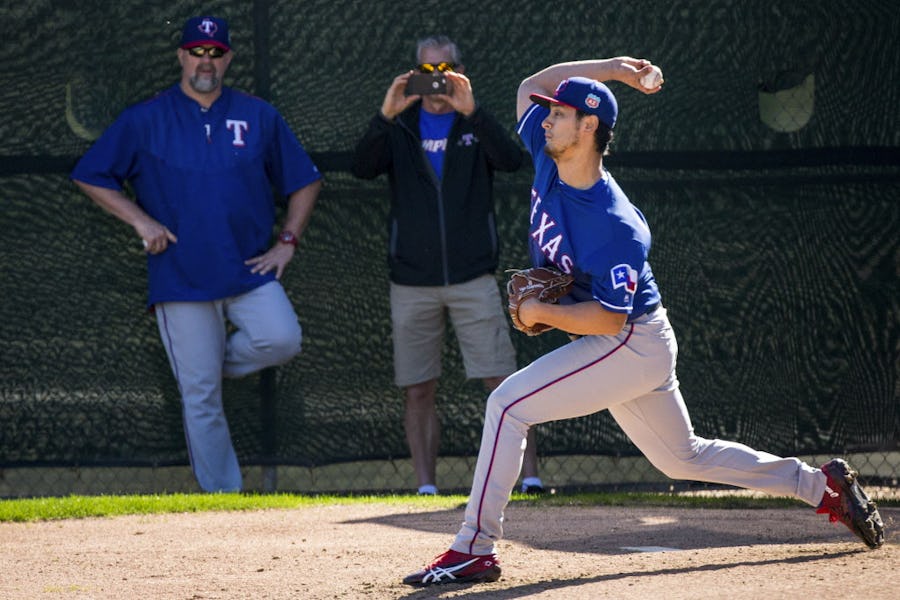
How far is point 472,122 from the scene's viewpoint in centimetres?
676

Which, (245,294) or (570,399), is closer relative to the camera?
(570,399)

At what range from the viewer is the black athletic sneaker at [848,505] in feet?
16.4

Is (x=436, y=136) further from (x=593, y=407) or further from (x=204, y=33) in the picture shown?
(x=593, y=407)

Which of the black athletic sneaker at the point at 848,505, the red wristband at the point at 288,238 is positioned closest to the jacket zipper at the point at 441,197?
the red wristband at the point at 288,238

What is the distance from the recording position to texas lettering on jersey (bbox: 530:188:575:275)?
461 cm

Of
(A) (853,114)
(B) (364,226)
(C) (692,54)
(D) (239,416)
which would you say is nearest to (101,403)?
(D) (239,416)

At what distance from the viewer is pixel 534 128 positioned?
16.3 feet

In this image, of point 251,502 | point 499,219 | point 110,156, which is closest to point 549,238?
point 251,502

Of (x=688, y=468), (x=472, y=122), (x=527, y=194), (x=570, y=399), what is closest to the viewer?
(x=570, y=399)

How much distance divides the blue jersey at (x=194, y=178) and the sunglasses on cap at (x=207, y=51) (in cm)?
22

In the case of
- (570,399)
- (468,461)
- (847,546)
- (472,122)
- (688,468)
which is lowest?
(468,461)

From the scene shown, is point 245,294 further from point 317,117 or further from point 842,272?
point 842,272

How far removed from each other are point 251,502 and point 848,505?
110 inches

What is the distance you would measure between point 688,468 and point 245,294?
2.86m
